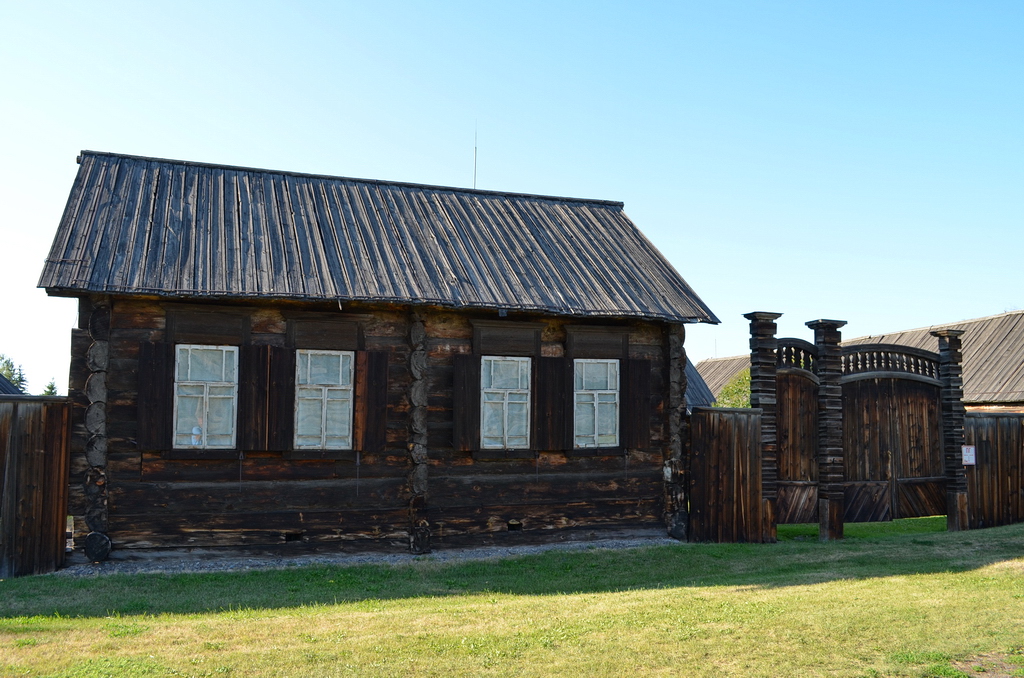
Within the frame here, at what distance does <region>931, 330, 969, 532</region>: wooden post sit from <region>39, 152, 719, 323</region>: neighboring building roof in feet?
15.8

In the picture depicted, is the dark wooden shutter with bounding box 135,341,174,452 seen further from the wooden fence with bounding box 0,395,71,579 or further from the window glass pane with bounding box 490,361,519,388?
the window glass pane with bounding box 490,361,519,388

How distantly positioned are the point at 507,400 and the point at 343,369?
2.44 m

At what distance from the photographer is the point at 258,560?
10961mm

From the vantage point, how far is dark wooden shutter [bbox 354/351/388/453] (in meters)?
11.4

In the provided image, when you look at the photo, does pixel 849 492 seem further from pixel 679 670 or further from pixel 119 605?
pixel 119 605

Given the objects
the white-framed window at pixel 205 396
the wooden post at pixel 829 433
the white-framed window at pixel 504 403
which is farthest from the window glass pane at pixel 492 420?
the wooden post at pixel 829 433

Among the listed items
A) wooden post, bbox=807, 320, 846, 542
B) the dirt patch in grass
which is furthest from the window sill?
the dirt patch in grass

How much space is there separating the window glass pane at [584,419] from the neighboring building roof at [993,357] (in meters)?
13.3

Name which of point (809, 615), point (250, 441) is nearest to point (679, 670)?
point (809, 615)

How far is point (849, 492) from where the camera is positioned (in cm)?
1398

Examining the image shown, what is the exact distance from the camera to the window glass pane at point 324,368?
1140 centimetres

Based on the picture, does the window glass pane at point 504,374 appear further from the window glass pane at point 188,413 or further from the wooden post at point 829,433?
the wooden post at point 829,433

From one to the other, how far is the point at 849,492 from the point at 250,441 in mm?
9678

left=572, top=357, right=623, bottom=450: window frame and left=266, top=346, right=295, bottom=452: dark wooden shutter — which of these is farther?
left=572, top=357, right=623, bottom=450: window frame
